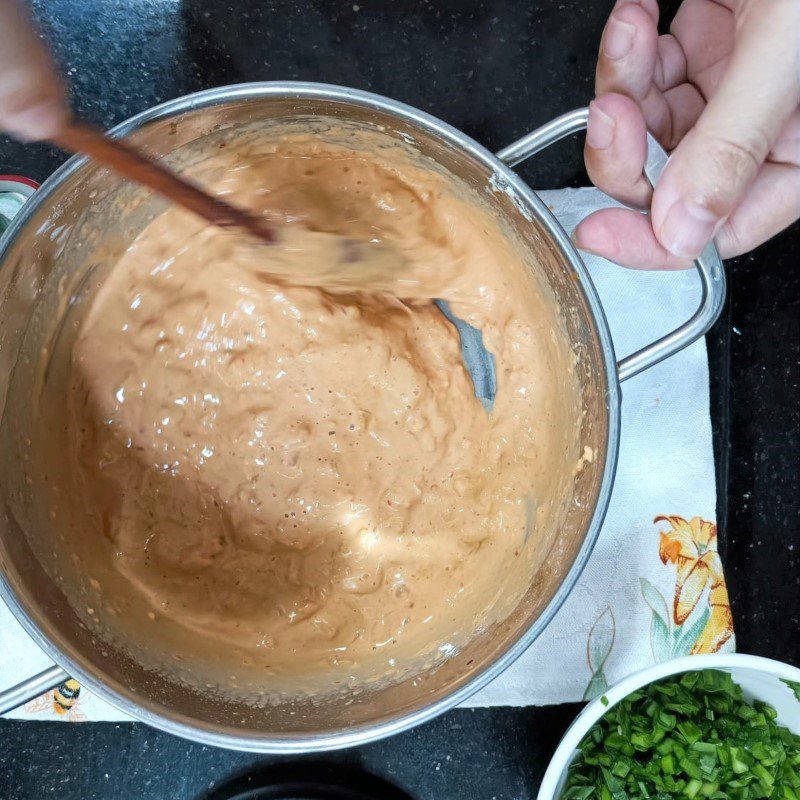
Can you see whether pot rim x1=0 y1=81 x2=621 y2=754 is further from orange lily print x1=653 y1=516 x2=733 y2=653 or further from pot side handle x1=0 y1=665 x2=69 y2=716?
orange lily print x1=653 y1=516 x2=733 y2=653

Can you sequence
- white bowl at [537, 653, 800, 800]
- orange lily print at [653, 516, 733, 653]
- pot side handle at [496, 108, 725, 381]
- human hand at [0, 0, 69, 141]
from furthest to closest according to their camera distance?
orange lily print at [653, 516, 733, 653], white bowl at [537, 653, 800, 800], pot side handle at [496, 108, 725, 381], human hand at [0, 0, 69, 141]

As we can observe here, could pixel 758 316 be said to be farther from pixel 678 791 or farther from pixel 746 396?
pixel 678 791

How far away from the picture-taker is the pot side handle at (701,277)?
74 centimetres

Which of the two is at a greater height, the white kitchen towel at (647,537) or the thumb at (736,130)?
the thumb at (736,130)

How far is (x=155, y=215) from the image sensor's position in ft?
2.88

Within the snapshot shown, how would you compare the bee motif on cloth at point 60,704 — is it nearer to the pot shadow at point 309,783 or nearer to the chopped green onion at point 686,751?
the pot shadow at point 309,783

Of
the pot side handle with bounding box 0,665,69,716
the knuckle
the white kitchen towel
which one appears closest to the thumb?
the knuckle

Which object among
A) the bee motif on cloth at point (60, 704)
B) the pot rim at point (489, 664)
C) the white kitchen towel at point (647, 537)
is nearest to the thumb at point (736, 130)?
the pot rim at point (489, 664)

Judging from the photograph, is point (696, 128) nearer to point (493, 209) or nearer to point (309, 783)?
point (493, 209)

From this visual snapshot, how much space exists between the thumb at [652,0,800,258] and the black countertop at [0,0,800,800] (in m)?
0.31

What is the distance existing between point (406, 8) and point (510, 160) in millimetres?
399

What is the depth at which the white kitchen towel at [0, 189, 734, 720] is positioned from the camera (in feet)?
3.09

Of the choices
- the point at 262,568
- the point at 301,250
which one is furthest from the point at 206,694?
the point at 301,250

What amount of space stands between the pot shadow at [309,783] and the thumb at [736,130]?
0.75 metres
